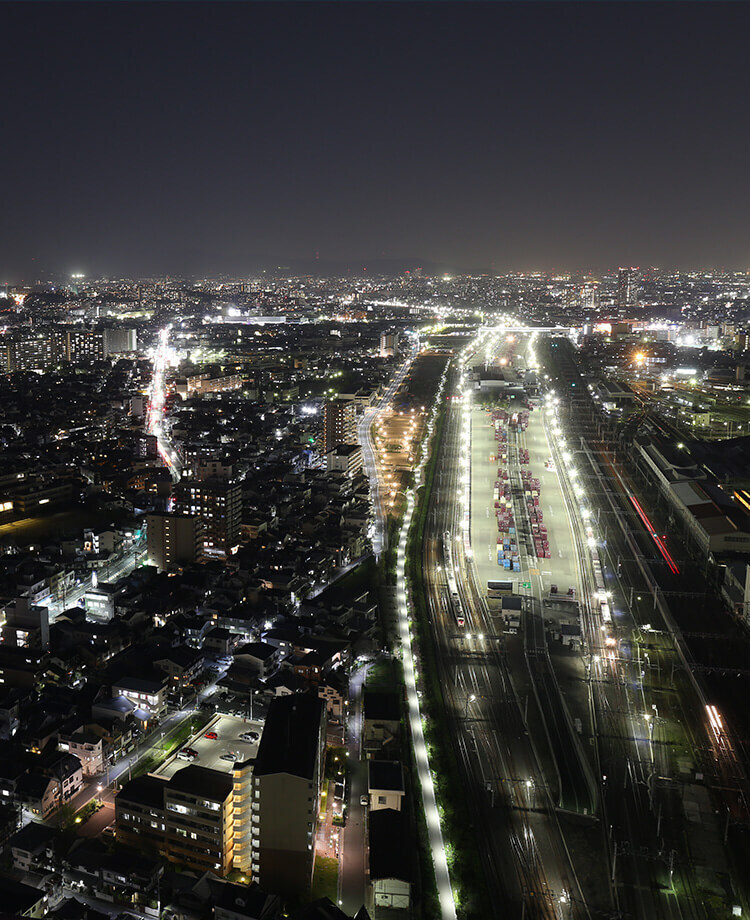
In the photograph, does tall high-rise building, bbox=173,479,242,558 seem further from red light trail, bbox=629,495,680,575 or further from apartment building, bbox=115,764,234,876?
red light trail, bbox=629,495,680,575

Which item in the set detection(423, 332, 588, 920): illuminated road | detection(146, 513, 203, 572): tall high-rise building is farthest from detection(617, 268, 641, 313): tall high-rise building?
detection(423, 332, 588, 920): illuminated road

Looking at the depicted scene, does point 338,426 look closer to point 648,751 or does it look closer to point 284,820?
point 648,751

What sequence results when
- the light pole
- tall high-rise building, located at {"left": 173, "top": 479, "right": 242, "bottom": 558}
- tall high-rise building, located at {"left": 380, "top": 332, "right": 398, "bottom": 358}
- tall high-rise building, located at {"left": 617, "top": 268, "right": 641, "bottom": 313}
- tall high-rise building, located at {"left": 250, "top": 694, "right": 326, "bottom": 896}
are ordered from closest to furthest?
tall high-rise building, located at {"left": 250, "top": 694, "right": 326, "bottom": 896} < the light pole < tall high-rise building, located at {"left": 173, "top": 479, "right": 242, "bottom": 558} < tall high-rise building, located at {"left": 380, "top": 332, "right": 398, "bottom": 358} < tall high-rise building, located at {"left": 617, "top": 268, "right": 641, "bottom": 313}

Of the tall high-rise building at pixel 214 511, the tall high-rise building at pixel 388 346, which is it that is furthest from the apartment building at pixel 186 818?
the tall high-rise building at pixel 388 346

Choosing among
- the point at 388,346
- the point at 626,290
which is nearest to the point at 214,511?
the point at 388,346

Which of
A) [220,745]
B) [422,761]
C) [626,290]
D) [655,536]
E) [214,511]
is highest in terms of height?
[626,290]

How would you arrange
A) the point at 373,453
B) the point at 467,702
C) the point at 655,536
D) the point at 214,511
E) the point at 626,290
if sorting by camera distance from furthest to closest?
the point at 626,290
the point at 373,453
the point at 655,536
the point at 214,511
the point at 467,702
